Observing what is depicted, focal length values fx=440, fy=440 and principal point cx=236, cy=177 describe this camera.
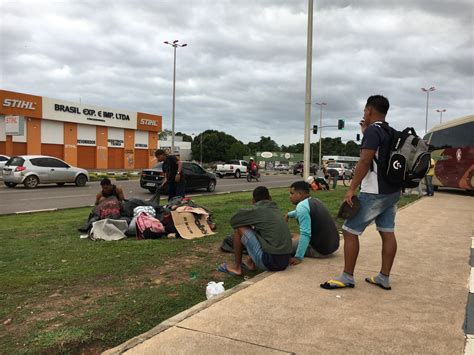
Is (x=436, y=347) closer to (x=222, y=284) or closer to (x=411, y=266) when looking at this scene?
(x=222, y=284)

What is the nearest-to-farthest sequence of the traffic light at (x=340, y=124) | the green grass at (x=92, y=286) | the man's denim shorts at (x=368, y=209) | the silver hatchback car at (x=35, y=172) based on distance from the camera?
the green grass at (x=92, y=286)
the man's denim shorts at (x=368, y=209)
the silver hatchback car at (x=35, y=172)
the traffic light at (x=340, y=124)

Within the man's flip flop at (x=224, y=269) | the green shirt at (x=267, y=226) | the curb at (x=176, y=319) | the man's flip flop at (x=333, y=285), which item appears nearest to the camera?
the curb at (x=176, y=319)

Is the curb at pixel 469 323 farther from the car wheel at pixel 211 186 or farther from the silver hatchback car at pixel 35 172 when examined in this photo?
the silver hatchback car at pixel 35 172

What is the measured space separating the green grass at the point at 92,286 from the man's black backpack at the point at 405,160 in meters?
2.09

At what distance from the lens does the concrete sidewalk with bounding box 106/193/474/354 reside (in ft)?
10.4

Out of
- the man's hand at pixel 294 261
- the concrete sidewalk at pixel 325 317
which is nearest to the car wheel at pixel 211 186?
the concrete sidewalk at pixel 325 317

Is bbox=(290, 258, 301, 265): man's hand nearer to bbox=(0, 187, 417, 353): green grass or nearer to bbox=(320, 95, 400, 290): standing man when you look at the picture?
bbox=(0, 187, 417, 353): green grass

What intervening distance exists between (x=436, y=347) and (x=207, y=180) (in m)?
18.4

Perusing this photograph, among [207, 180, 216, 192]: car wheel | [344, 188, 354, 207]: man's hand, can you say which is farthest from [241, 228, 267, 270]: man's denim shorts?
[207, 180, 216, 192]: car wheel

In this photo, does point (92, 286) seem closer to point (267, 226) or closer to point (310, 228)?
point (267, 226)

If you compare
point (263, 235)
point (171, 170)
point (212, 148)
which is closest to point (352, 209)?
point (263, 235)

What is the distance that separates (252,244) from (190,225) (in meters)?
2.84

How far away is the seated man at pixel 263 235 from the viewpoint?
193 inches

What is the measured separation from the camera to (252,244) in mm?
4973
